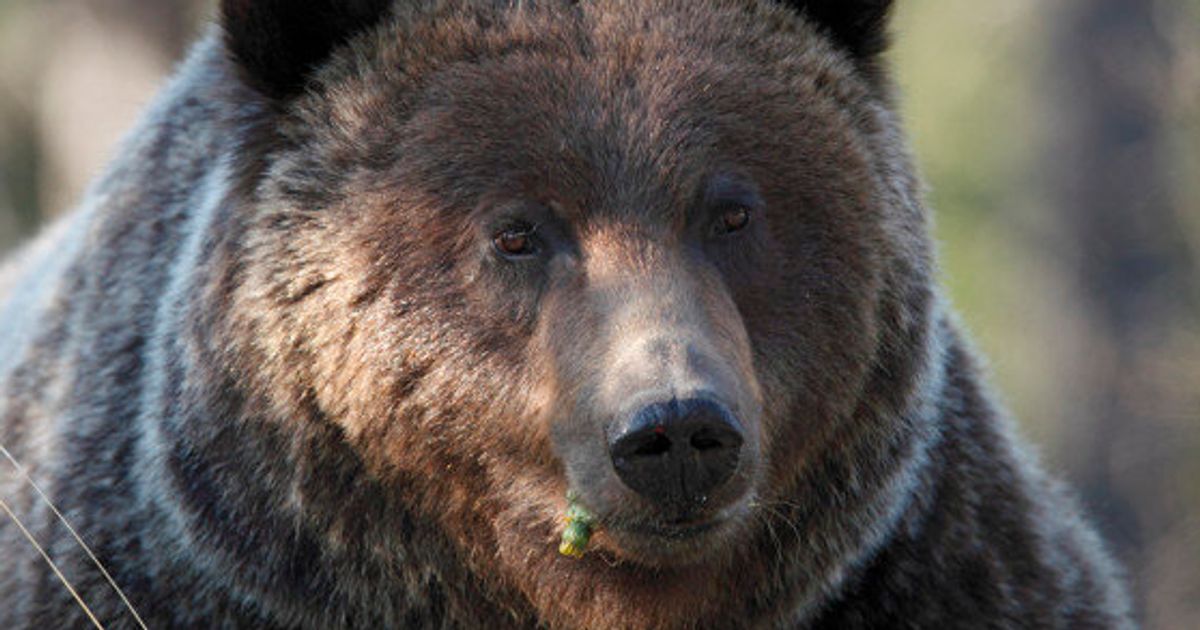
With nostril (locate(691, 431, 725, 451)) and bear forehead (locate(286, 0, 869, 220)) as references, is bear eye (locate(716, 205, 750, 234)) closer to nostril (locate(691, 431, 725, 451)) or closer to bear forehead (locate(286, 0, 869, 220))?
bear forehead (locate(286, 0, 869, 220))

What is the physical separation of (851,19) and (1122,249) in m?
9.14

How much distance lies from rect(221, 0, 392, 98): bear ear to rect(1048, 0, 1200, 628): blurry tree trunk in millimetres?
8316

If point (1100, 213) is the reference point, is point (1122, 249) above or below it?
below

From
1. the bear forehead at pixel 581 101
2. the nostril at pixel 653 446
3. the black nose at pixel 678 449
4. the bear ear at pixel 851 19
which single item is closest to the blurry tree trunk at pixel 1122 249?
the bear ear at pixel 851 19

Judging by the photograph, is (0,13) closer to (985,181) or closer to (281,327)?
(985,181)

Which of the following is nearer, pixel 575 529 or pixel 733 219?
pixel 575 529

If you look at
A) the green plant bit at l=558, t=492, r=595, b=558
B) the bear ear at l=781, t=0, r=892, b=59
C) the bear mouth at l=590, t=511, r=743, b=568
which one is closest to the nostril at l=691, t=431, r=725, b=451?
the bear mouth at l=590, t=511, r=743, b=568

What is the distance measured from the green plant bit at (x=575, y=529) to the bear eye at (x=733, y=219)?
29.9 inches

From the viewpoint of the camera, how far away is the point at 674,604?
493cm

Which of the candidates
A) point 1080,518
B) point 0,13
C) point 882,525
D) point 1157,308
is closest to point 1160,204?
point 1157,308

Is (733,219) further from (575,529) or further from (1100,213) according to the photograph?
(1100,213)

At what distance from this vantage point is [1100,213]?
46.1 ft

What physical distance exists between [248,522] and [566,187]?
3.96ft

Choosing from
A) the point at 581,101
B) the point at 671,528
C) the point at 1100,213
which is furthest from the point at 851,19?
the point at 1100,213
